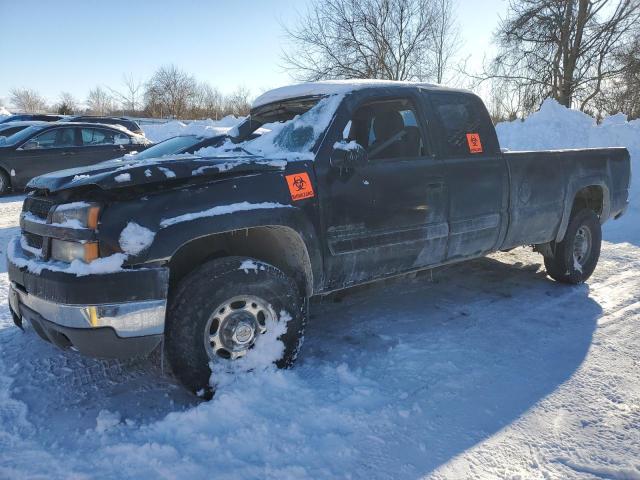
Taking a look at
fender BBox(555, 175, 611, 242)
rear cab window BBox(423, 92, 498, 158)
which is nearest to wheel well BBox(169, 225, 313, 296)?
rear cab window BBox(423, 92, 498, 158)

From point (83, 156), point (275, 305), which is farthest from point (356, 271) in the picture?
point (83, 156)

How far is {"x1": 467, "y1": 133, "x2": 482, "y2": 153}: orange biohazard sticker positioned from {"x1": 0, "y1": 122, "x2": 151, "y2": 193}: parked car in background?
28.5 ft

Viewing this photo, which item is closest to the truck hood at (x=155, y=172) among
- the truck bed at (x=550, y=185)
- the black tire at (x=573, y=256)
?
the truck bed at (x=550, y=185)

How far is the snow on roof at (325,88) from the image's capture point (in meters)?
3.74

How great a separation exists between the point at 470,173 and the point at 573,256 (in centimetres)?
198

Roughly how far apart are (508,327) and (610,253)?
11.4 feet

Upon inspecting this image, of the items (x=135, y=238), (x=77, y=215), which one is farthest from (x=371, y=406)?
(x=77, y=215)

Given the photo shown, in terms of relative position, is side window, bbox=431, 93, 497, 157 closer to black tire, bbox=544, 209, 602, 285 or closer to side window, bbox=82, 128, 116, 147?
black tire, bbox=544, 209, 602, 285

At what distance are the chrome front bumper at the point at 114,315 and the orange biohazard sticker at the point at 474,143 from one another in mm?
2862

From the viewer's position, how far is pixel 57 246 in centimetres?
283

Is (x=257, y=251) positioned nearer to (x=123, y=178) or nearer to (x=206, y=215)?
(x=206, y=215)

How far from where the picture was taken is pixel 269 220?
3086 mm

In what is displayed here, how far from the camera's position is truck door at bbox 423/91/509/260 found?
13.4ft

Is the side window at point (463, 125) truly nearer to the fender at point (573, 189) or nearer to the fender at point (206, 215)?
the fender at point (573, 189)
